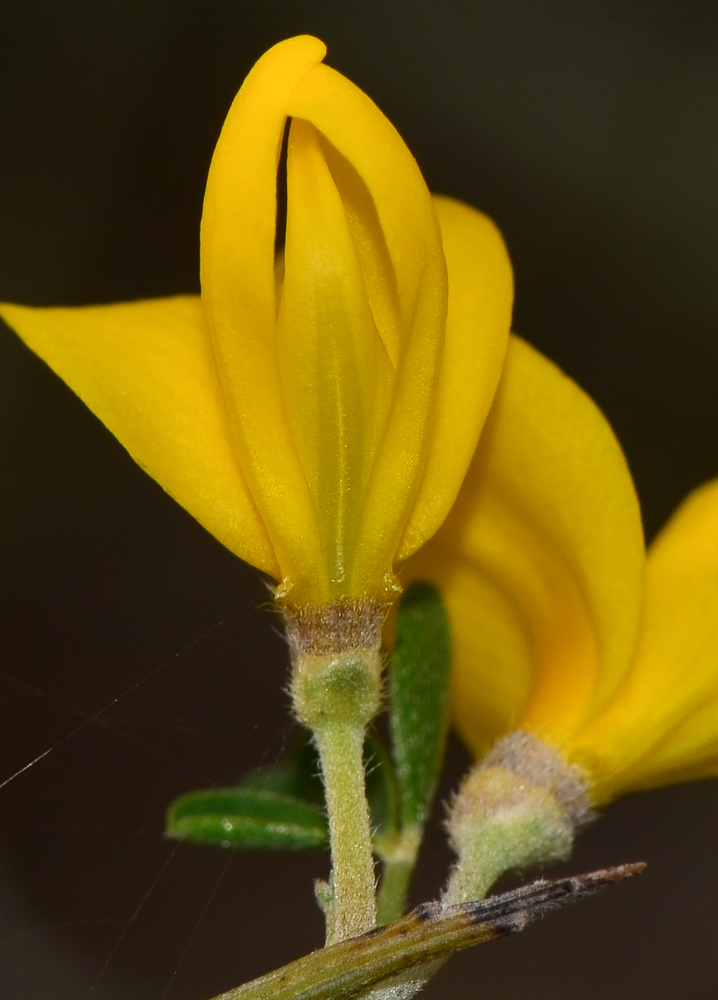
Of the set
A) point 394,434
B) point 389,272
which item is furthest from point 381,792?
point 389,272

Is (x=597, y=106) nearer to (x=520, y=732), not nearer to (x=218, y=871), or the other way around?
(x=218, y=871)

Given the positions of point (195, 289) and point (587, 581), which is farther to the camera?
point (195, 289)

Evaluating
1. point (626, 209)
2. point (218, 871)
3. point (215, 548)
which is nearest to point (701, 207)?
point (626, 209)

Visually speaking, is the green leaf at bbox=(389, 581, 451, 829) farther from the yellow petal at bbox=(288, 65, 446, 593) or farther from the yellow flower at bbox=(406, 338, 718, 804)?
the yellow petal at bbox=(288, 65, 446, 593)

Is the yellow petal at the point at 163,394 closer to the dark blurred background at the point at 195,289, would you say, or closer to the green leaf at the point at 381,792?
the green leaf at the point at 381,792

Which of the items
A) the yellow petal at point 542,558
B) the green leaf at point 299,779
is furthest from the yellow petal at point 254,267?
the green leaf at point 299,779

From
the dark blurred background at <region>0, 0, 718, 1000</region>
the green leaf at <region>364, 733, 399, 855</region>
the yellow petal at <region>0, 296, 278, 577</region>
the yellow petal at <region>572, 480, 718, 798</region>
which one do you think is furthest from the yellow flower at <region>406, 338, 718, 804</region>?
the dark blurred background at <region>0, 0, 718, 1000</region>

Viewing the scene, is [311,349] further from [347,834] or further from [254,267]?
[347,834]
